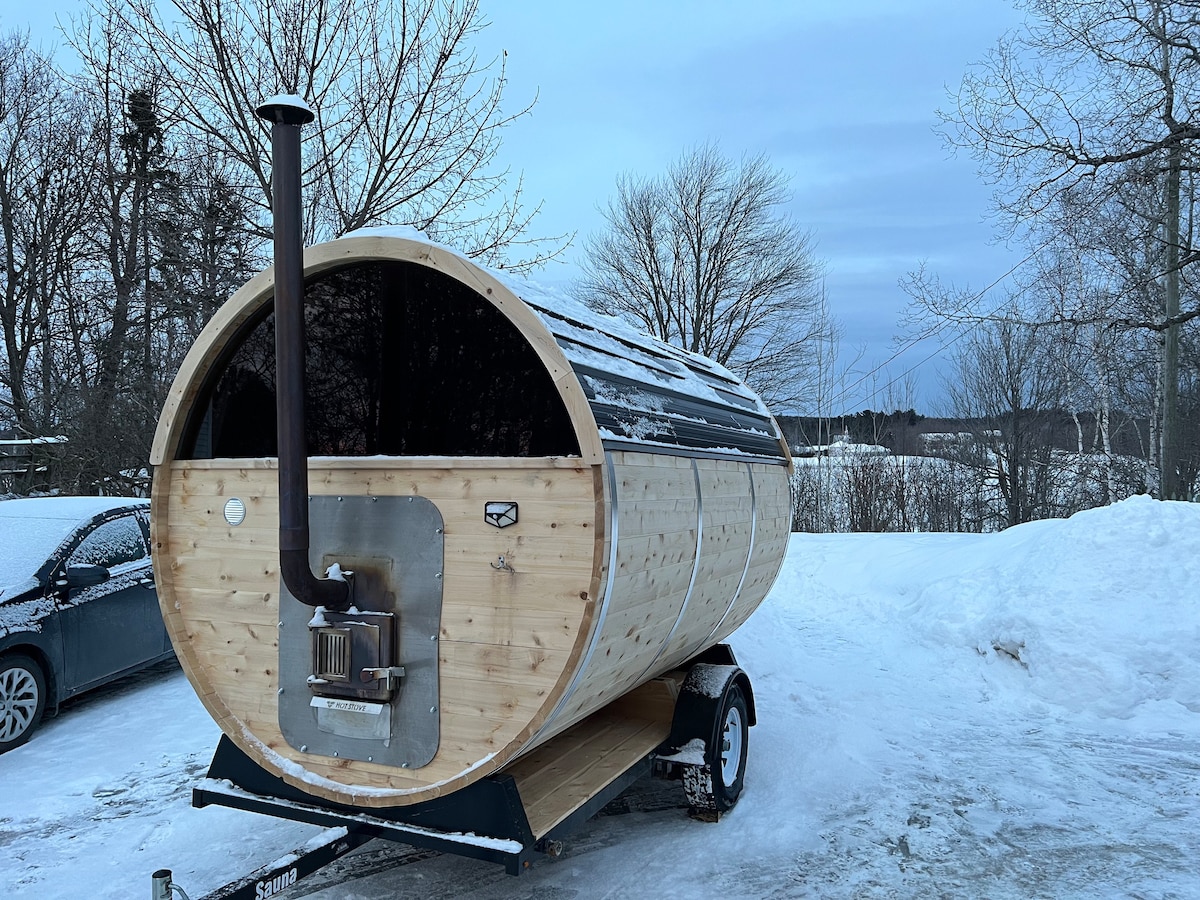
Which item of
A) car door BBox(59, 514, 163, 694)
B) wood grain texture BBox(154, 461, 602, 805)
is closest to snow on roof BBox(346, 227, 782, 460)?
wood grain texture BBox(154, 461, 602, 805)

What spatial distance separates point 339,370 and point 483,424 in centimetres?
89

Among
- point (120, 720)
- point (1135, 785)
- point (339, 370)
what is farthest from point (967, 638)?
point (120, 720)

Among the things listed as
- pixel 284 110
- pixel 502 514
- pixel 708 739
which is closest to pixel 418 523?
pixel 502 514

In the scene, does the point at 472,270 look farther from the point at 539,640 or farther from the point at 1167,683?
the point at 1167,683

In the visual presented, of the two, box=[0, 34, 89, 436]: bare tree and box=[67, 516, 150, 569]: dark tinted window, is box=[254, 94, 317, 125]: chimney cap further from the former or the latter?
box=[0, 34, 89, 436]: bare tree

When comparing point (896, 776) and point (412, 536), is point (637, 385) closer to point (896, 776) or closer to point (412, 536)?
point (412, 536)

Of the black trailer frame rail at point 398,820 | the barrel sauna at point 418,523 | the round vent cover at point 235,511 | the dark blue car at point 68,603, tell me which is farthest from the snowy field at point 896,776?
the round vent cover at point 235,511

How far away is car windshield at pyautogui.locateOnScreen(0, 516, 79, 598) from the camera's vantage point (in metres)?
6.51

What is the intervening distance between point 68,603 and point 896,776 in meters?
6.98

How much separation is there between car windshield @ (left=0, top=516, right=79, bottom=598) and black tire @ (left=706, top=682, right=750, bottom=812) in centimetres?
572

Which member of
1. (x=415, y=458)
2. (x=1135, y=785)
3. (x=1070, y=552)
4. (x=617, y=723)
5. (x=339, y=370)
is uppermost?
(x=339, y=370)

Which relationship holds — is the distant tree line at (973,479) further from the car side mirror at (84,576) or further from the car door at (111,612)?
the car side mirror at (84,576)

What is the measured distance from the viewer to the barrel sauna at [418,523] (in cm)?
336

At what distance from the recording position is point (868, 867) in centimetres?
455
